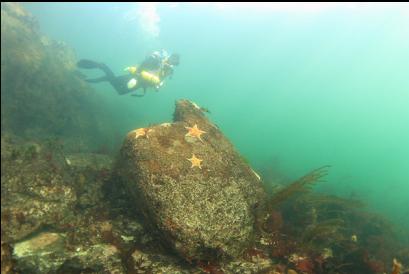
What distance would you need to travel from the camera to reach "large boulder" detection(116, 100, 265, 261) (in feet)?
18.2

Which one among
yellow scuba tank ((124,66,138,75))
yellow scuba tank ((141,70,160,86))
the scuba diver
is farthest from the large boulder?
yellow scuba tank ((124,66,138,75))

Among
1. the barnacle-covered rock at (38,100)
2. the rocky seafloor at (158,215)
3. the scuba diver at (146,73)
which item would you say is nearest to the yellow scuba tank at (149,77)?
the scuba diver at (146,73)

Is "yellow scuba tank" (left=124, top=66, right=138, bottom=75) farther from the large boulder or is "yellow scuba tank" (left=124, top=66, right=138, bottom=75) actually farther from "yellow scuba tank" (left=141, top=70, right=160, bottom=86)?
the large boulder

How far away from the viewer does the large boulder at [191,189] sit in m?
5.56

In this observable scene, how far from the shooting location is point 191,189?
5.93 m

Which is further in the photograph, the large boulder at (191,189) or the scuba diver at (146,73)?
the scuba diver at (146,73)

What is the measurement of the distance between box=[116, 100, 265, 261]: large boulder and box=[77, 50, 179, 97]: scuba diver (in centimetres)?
Result: 622

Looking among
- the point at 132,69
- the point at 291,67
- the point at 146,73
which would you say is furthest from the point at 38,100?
the point at 291,67

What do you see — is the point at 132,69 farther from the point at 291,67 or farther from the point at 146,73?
the point at 291,67

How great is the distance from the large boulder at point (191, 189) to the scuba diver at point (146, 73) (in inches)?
245

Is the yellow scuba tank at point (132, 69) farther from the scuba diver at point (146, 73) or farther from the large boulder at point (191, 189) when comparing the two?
the large boulder at point (191, 189)

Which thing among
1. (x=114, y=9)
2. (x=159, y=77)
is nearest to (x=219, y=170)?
(x=159, y=77)

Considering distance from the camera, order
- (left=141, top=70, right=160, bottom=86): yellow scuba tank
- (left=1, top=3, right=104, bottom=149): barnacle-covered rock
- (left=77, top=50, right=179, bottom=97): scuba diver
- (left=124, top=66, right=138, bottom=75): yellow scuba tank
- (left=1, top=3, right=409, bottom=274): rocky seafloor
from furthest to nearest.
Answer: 1. (left=124, top=66, right=138, bottom=75): yellow scuba tank
2. (left=77, top=50, right=179, bottom=97): scuba diver
3. (left=141, top=70, right=160, bottom=86): yellow scuba tank
4. (left=1, top=3, right=104, bottom=149): barnacle-covered rock
5. (left=1, top=3, right=409, bottom=274): rocky seafloor

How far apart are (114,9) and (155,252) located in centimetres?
9067
